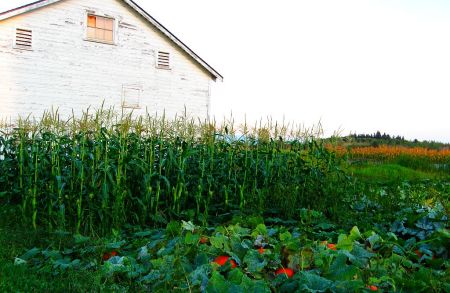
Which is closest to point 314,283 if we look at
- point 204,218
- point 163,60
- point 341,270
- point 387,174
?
point 341,270

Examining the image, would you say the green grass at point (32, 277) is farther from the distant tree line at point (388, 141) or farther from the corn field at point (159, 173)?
the distant tree line at point (388, 141)

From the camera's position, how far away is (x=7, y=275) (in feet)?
13.9

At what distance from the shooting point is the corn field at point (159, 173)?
20.0ft

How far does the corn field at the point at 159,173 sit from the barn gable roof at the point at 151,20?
31.8 feet

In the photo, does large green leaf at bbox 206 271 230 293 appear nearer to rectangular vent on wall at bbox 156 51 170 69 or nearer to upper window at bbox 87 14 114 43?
upper window at bbox 87 14 114 43

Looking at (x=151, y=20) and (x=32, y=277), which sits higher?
(x=151, y=20)

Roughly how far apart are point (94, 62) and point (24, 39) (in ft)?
7.73

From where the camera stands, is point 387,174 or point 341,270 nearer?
point 341,270

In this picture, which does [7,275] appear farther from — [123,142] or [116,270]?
[123,142]

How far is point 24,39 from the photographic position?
53.5 ft

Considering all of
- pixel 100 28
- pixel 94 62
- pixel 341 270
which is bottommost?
pixel 341 270

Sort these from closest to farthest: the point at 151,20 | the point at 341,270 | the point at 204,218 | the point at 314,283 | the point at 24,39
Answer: the point at 314,283 < the point at 341,270 < the point at 204,218 < the point at 24,39 < the point at 151,20

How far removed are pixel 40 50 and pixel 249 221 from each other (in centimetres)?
1398

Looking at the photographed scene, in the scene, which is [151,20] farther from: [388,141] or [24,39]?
[388,141]
